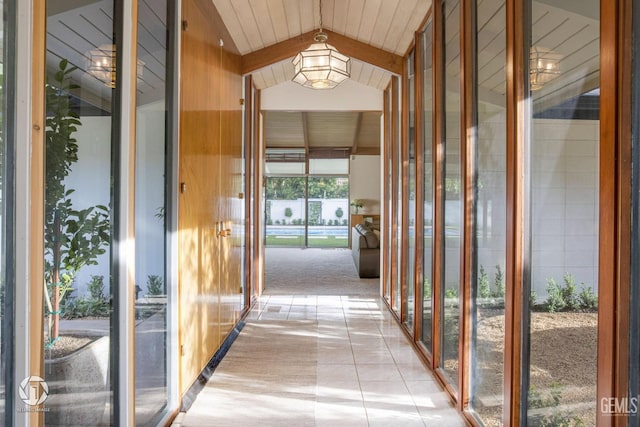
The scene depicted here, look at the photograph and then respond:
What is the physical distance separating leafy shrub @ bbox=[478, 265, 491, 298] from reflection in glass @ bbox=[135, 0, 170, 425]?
169 cm

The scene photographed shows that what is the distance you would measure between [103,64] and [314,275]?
6.28 m

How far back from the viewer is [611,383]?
3.87ft

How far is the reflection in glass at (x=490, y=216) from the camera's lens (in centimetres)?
204

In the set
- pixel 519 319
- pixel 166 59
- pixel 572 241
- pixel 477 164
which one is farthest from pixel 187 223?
pixel 572 241

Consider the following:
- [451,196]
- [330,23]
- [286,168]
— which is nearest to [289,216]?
[286,168]

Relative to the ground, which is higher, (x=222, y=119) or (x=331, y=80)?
(x=331, y=80)

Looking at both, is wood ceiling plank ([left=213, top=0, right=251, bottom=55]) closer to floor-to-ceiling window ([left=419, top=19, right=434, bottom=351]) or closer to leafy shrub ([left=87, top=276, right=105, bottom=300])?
floor-to-ceiling window ([left=419, top=19, right=434, bottom=351])

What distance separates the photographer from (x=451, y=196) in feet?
9.34

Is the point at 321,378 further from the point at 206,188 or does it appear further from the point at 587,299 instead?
the point at 587,299

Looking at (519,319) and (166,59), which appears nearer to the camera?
(519,319)

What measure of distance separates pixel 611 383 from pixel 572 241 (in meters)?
0.42

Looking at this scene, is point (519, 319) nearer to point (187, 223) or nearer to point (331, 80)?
point (187, 223)

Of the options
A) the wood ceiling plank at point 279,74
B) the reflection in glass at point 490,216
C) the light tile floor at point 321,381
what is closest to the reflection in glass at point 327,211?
the wood ceiling plank at point 279,74

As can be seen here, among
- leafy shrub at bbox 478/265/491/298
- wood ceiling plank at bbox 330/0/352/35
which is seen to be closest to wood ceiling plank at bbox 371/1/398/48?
wood ceiling plank at bbox 330/0/352/35
